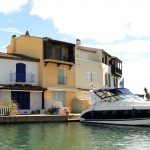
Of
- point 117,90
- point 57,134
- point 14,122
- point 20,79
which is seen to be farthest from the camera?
point 20,79

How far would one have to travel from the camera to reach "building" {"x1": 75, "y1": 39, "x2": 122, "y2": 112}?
4569 cm

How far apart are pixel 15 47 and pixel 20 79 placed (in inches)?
291

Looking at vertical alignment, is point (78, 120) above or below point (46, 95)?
below

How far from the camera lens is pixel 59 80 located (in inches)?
1676

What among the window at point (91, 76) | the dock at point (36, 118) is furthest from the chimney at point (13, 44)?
the dock at point (36, 118)

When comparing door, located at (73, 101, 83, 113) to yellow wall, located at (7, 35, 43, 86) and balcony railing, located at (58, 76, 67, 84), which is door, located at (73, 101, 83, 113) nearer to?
balcony railing, located at (58, 76, 67, 84)

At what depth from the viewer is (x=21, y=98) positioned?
3769 cm

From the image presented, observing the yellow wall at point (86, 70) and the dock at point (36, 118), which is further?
the yellow wall at point (86, 70)

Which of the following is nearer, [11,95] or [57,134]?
[57,134]

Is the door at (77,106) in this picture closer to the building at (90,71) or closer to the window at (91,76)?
the building at (90,71)

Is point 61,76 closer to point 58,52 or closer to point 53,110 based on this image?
point 58,52

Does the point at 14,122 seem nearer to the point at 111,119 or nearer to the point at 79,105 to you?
the point at 111,119

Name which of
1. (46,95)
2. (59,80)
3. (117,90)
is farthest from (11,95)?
(117,90)

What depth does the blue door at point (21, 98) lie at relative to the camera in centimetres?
3716
